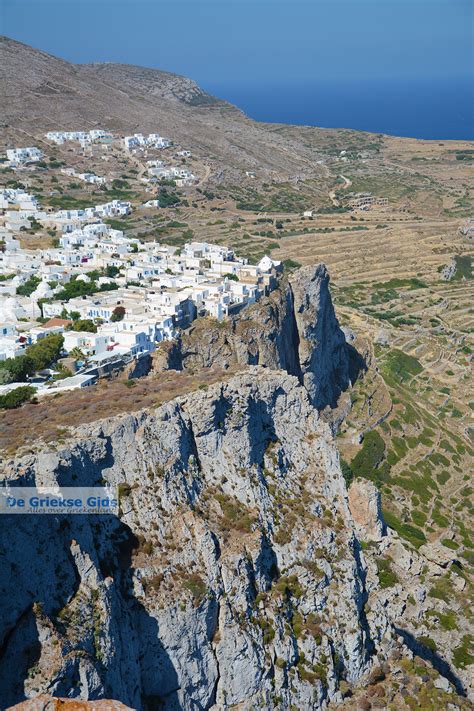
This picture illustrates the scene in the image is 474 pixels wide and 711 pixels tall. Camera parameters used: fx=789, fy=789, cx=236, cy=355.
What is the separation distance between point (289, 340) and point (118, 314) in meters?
9.18

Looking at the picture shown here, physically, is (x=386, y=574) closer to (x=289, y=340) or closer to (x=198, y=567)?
(x=198, y=567)

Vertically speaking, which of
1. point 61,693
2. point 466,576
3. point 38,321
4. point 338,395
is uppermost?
point 38,321

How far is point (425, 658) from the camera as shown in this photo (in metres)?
23.7

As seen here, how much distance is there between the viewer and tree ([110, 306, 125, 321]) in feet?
104

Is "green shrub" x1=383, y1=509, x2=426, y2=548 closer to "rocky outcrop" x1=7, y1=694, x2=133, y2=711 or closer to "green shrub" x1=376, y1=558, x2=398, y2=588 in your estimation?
"green shrub" x1=376, y1=558, x2=398, y2=588

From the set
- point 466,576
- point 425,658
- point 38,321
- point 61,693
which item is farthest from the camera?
point 38,321

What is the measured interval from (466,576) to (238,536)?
49.6 feet

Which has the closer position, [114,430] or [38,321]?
[114,430]

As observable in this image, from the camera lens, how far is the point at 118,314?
31.9 metres

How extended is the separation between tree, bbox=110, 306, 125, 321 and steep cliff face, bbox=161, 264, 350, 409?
2.81 m

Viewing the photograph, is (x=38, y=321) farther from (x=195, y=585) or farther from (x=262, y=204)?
(x=262, y=204)

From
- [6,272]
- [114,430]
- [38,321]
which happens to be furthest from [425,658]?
[6,272]

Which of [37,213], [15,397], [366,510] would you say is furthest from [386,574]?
[37,213]

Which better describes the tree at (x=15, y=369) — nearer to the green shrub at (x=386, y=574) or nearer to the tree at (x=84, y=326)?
the tree at (x=84, y=326)
